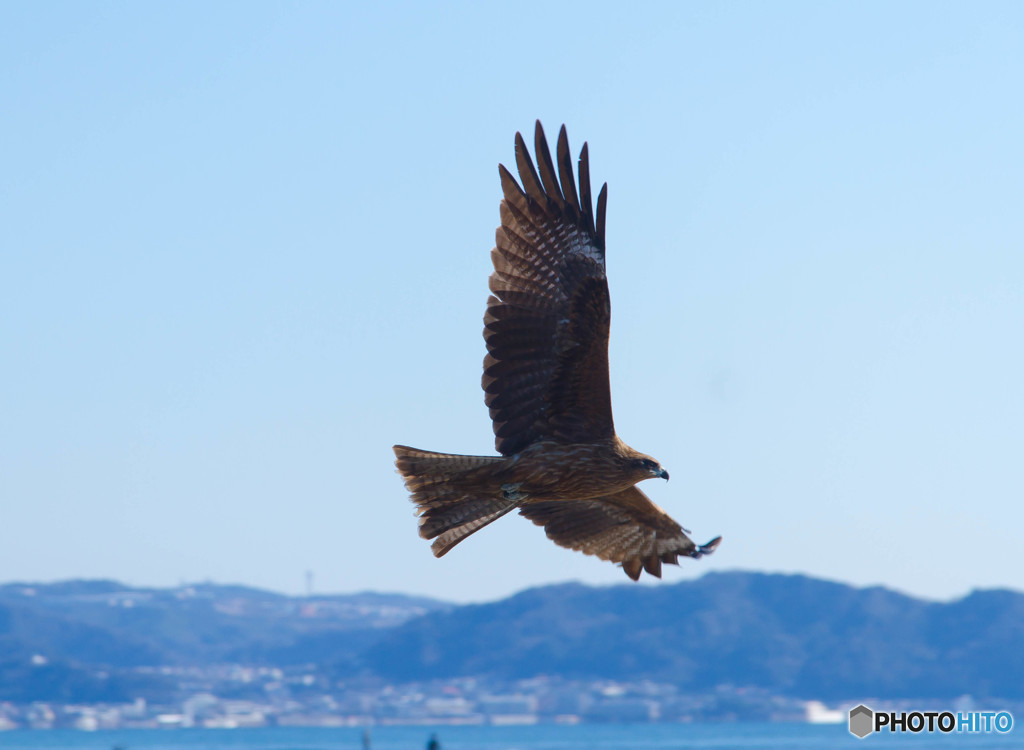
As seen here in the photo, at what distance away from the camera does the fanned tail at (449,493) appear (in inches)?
455

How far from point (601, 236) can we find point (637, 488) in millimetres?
3082

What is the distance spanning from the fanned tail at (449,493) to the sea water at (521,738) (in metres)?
100

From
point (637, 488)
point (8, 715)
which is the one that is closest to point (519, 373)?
point (637, 488)

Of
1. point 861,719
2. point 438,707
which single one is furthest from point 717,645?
point 861,719

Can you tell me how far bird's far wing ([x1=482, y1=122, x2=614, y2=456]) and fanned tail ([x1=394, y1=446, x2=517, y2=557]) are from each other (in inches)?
24.9

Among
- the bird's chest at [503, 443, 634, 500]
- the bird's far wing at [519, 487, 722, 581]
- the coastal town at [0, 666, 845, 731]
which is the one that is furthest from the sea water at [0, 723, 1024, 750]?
the bird's chest at [503, 443, 634, 500]

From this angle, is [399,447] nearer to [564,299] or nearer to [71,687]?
[564,299]

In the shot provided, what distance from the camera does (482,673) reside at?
170 meters

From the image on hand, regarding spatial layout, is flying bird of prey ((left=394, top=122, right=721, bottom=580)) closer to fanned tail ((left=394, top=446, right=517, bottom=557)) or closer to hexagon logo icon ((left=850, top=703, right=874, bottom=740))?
fanned tail ((left=394, top=446, right=517, bottom=557))

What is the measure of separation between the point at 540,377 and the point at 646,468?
3.66 feet

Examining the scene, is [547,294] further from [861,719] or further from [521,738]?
[521,738]

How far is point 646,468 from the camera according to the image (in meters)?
11.8

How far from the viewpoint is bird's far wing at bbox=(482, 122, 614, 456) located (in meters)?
11.5

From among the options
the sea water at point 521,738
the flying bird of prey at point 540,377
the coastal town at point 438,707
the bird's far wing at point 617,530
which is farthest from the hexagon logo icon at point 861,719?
the coastal town at point 438,707
